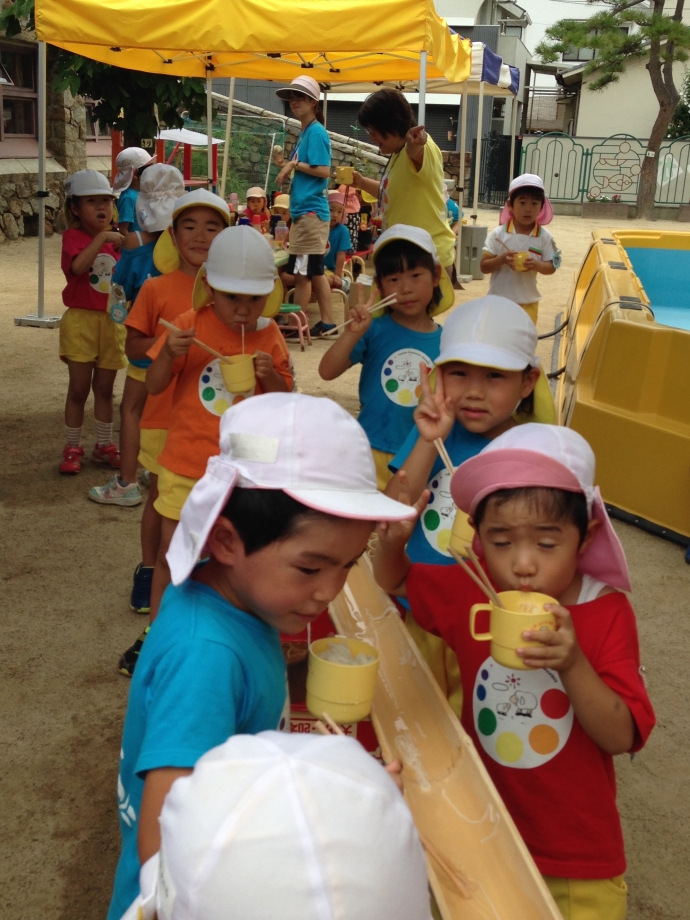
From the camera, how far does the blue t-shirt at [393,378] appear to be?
3.46m

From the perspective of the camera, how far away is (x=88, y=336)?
5383mm

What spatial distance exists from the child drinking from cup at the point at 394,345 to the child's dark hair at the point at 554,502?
1.64 meters

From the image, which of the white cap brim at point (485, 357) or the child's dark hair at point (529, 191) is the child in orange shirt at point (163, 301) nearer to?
the white cap brim at point (485, 357)

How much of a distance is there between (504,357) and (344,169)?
199 inches

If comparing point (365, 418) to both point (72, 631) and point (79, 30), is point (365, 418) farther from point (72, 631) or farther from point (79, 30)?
point (79, 30)

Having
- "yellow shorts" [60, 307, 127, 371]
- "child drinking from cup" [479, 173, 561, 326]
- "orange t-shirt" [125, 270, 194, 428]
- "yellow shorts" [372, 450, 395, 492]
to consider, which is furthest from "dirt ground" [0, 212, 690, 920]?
"child drinking from cup" [479, 173, 561, 326]

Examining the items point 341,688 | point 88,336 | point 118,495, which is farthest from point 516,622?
point 88,336

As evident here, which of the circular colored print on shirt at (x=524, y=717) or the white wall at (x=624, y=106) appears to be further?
the white wall at (x=624, y=106)

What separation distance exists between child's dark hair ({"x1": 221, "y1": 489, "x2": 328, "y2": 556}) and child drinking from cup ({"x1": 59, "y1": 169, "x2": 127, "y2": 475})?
164 inches

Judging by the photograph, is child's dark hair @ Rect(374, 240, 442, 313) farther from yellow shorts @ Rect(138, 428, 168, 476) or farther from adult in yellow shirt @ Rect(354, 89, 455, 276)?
adult in yellow shirt @ Rect(354, 89, 455, 276)

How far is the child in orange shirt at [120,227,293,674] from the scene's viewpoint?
10.3ft

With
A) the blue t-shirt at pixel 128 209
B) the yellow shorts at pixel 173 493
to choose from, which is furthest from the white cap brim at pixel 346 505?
the blue t-shirt at pixel 128 209

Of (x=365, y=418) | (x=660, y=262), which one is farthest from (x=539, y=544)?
(x=660, y=262)

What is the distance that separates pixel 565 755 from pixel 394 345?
1.96 metres
